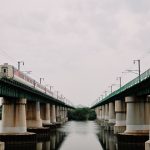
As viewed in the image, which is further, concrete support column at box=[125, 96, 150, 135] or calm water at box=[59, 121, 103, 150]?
concrete support column at box=[125, 96, 150, 135]

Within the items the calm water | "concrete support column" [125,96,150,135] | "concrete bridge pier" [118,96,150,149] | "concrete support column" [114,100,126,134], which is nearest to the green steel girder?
the calm water

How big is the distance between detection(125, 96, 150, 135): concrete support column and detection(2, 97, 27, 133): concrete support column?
15.4m

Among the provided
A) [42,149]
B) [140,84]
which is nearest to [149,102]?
[140,84]

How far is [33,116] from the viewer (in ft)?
249

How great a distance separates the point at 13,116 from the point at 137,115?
18.1 metres

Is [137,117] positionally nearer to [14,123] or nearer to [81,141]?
[81,141]

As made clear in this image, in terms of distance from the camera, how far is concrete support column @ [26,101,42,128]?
246ft

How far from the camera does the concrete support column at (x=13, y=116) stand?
186 feet

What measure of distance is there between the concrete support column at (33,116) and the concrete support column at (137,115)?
21.6 m

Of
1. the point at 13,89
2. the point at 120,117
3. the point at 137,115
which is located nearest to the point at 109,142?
the point at 137,115

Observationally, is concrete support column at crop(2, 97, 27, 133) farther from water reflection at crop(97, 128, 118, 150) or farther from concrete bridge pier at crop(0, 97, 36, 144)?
water reflection at crop(97, 128, 118, 150)

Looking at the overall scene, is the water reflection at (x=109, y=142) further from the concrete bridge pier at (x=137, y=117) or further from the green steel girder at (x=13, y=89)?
the green steel girder at (x=13, y=89)

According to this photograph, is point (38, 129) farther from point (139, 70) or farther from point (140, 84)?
point (140, 84)

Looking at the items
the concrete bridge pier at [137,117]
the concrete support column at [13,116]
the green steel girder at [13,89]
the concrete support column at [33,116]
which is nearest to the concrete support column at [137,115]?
the concrete bridge pier at [137,117]
